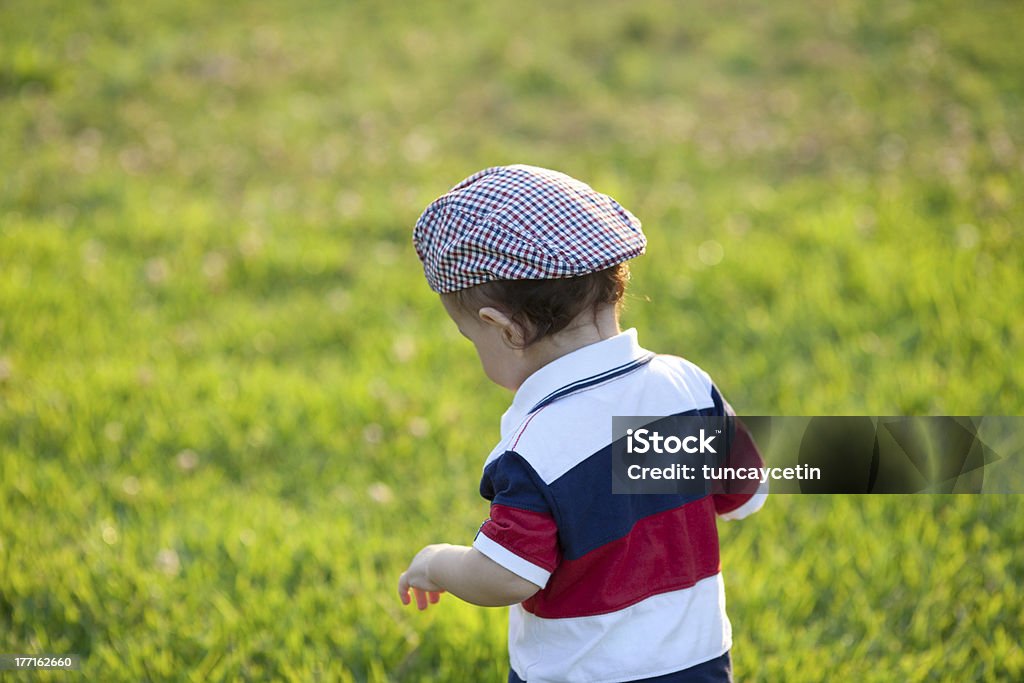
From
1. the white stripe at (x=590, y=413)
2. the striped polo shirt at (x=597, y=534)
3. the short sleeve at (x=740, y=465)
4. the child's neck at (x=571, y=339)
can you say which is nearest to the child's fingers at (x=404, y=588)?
the striped polo shirt at (x=597, y=534)

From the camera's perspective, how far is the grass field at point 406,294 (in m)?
2.79

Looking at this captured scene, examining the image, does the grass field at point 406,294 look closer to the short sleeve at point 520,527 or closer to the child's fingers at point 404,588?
the child's fingers at point 404,588

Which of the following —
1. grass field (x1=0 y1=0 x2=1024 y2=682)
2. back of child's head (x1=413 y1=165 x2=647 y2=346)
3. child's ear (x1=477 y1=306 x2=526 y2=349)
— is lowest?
grass field (x1=0 y1=0 x2=1024 y2=682)

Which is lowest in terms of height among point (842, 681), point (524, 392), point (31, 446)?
point (842, 681)

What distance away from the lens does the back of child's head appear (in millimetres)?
1653

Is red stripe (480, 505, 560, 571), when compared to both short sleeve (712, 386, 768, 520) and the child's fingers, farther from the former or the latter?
short sleeve (712, 386, 768, 520)

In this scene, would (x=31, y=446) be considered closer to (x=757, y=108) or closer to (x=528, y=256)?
(x=528, y=256)

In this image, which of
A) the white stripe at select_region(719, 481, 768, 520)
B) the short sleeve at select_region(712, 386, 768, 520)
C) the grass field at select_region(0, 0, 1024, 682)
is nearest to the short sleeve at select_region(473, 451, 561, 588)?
the short sleeve at select_region(712, 386, 768, 520)

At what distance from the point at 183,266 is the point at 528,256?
3528 mm

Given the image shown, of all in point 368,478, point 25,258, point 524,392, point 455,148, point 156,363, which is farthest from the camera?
point 455,148

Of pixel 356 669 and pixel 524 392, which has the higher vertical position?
pixel 524 392

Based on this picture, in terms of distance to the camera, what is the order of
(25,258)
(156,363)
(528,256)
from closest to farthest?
(528,256), (156,363), (25,258)

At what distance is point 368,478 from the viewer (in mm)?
3434

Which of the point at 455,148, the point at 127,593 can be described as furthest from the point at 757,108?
the point at 127,593
